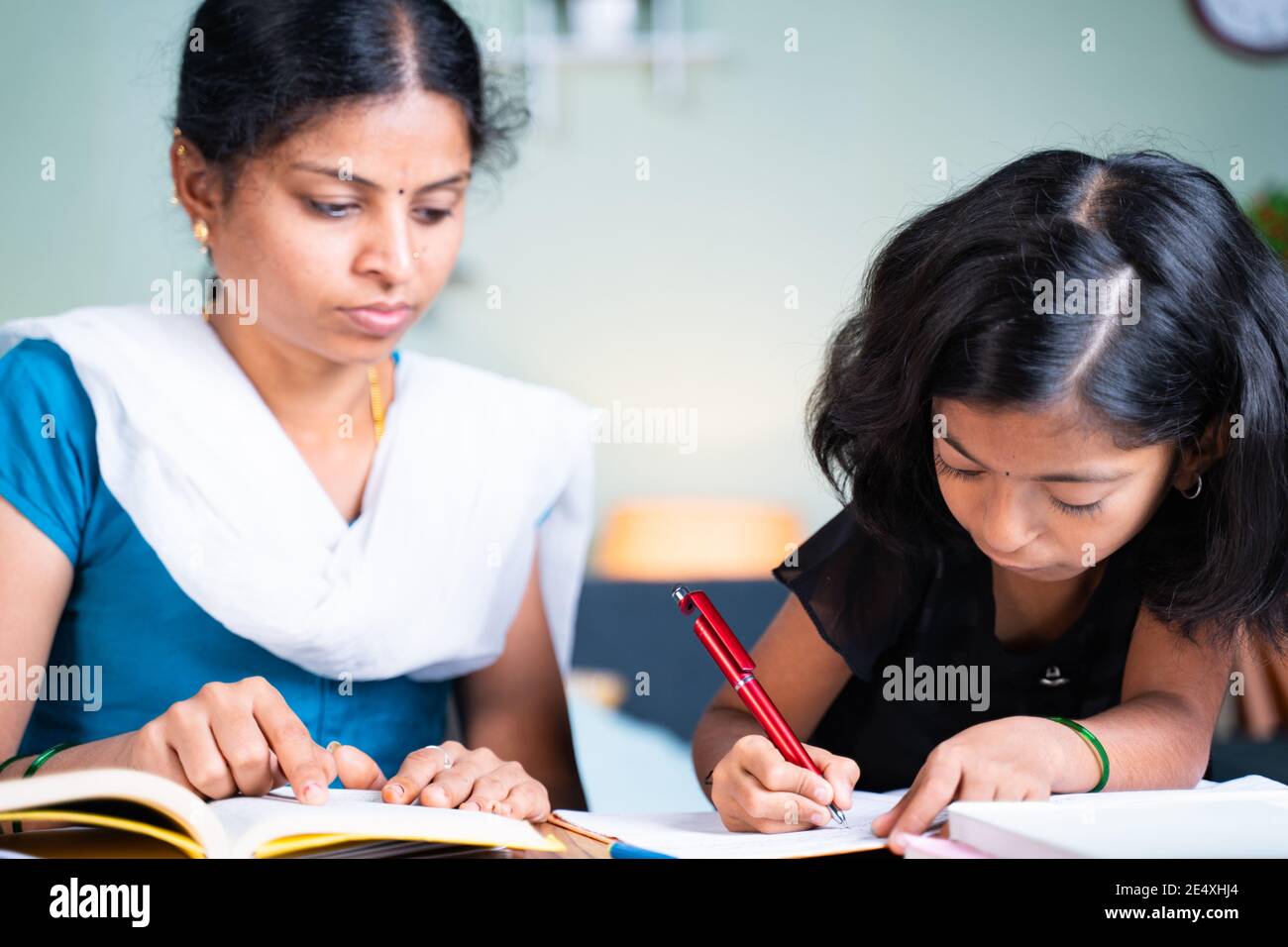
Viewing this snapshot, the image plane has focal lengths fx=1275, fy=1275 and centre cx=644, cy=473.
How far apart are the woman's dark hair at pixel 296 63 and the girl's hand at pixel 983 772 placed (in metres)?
0.73

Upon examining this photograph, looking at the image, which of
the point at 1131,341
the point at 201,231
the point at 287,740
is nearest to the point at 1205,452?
the point at 1131,341

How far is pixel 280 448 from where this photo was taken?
3.78 feet

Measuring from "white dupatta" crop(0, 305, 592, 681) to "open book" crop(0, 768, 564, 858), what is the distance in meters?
0.46

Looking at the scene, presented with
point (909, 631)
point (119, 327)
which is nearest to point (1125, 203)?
point (909, 631)

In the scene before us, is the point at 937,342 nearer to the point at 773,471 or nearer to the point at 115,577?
the point at 115,577

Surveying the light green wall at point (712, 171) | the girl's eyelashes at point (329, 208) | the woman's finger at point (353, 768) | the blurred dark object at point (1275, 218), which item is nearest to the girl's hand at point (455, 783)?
the woman's finger at point (353, 768)

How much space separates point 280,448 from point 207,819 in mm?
623

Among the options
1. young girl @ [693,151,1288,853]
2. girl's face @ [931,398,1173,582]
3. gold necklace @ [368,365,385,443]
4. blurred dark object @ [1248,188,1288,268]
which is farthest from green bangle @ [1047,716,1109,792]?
blurred dark object @ [1248,188,1288,268]

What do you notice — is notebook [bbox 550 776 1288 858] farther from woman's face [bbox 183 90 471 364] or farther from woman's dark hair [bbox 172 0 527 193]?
woman's dark hair [bbox 172 0 527 193]

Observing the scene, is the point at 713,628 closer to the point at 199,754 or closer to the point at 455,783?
the point at 455,783

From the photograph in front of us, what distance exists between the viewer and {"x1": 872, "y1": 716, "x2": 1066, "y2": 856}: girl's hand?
0.69 m

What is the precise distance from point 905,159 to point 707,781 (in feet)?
8.33

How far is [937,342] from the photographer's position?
883 millimetres

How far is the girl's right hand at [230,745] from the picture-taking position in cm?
73
